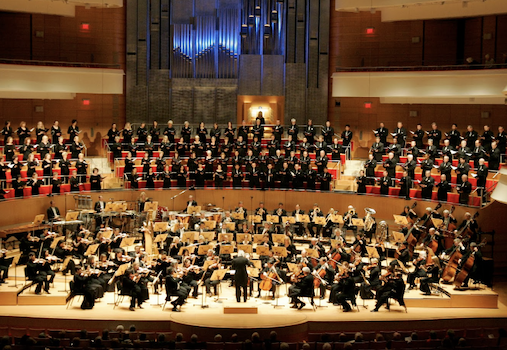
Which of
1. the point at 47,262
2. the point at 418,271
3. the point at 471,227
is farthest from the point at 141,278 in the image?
the point at 471,227

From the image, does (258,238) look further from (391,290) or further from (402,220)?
(402,220)

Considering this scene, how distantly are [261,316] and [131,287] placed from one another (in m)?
2.24

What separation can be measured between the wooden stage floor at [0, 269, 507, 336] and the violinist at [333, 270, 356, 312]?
0.16 metres

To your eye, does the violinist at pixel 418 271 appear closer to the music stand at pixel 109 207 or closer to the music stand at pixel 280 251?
the music stand at pixel 280 251

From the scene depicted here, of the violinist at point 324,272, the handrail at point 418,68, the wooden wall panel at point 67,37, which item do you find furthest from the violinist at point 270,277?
the wooden wall panel at point 67,37

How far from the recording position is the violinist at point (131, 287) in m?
10.6

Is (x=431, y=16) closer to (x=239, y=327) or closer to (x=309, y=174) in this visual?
(x=309, y=174)

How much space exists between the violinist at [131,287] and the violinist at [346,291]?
3.38 metres

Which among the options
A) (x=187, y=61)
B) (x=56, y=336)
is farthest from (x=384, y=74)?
(x=56, y=336)

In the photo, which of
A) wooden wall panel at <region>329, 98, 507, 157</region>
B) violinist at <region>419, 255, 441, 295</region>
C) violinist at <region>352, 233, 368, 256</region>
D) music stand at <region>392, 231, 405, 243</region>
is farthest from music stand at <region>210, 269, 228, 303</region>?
wooden wall panel at <region>329, 98, 507, 157</region>

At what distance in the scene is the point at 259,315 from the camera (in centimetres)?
1056

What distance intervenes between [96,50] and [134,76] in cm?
139

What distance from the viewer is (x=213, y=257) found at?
37.1ft

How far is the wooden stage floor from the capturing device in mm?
10148
